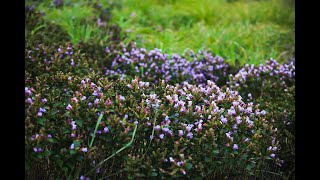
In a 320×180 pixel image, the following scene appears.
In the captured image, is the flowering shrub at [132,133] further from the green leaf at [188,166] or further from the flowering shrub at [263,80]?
the flowering shrub at [263,80]

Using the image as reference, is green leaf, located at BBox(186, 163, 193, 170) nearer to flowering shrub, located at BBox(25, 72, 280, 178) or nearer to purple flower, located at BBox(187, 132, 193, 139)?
flowering shrub, located at BBox(25, 72, 280, 178)

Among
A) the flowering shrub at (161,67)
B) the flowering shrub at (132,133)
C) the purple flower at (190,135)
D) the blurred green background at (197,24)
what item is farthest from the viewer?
the blurred green background at (197,24)

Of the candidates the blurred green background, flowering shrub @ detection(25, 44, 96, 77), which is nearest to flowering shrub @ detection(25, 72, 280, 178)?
flowering shrub @ detection(25, 44, 96, 77)

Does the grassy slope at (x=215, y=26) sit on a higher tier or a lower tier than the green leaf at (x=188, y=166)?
higher

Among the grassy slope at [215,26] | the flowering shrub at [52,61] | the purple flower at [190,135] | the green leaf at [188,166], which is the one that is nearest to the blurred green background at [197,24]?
the grassy slope at [215,26]

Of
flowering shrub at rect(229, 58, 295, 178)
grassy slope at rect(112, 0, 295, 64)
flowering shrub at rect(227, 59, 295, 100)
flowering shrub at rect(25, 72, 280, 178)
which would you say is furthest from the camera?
grassy slope at rect(112, 0, 295, 64)
